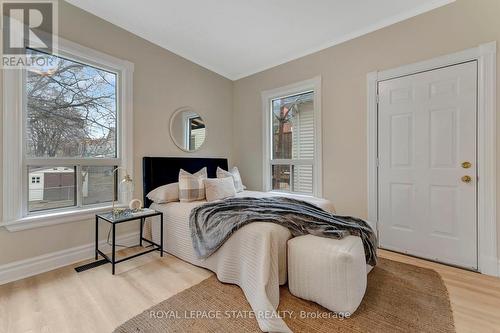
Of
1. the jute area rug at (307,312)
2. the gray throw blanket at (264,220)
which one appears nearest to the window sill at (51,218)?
the gray throw blanket at (264,220)

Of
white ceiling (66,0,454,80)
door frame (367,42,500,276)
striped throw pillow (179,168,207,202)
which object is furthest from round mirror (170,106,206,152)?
door frame (367,42,500,276)

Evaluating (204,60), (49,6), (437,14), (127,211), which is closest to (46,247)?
(127,211)

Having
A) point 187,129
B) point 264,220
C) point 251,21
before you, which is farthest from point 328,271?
point 187,129

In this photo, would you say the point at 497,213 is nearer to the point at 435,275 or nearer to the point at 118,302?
the point at 435,275

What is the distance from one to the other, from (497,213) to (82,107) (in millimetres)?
4385

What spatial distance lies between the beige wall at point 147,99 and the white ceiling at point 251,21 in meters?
0.16

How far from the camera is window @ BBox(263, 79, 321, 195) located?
11.3 ft

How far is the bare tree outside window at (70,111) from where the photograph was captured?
91.8 inches

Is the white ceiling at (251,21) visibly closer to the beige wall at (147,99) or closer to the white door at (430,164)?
the beige wall at (147,99)

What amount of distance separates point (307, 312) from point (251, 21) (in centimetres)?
302

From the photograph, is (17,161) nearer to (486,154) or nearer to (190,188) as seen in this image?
(190,188)

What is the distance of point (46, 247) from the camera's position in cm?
233

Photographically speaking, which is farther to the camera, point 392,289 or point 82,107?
point 82,107

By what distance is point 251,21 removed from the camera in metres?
2.79
